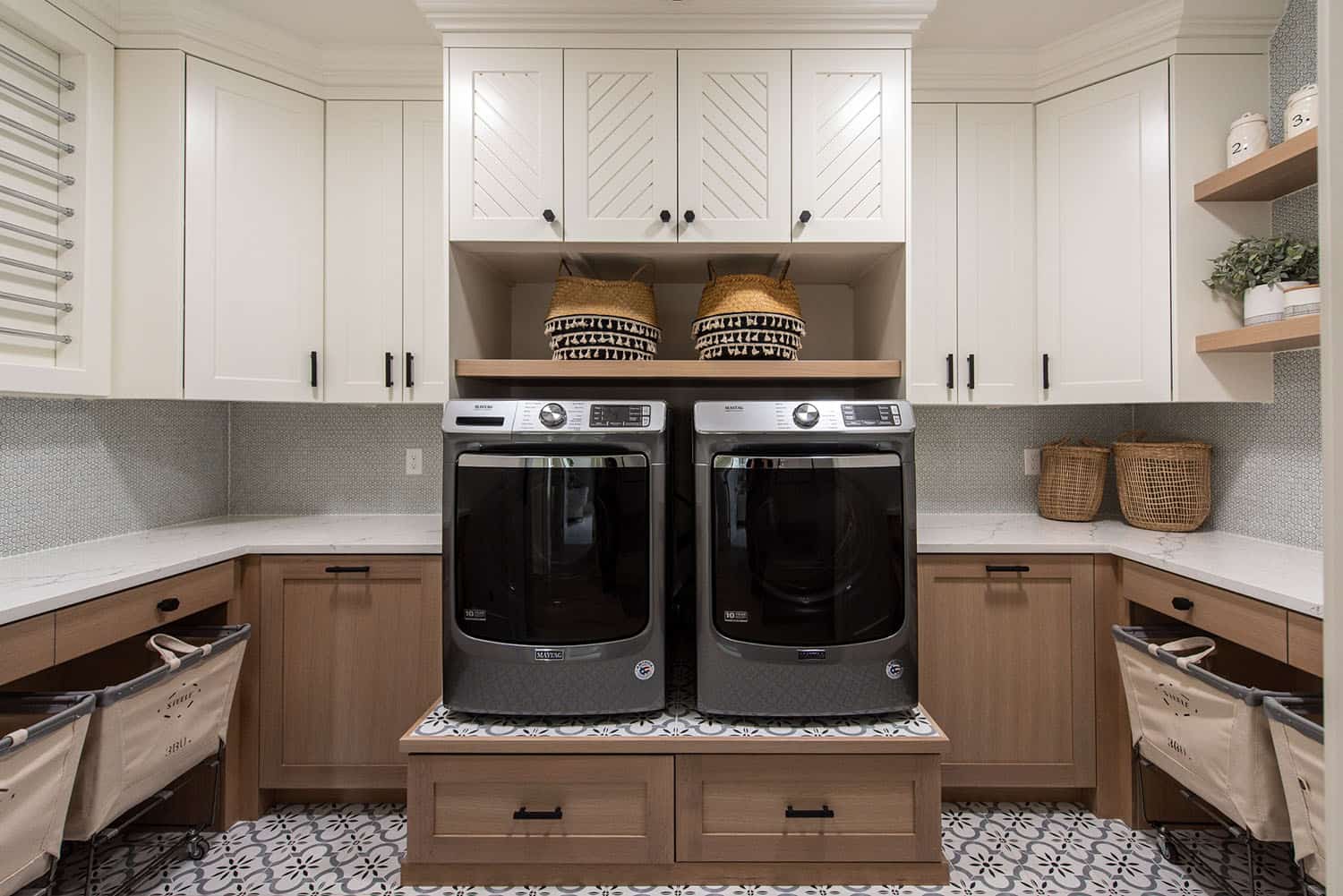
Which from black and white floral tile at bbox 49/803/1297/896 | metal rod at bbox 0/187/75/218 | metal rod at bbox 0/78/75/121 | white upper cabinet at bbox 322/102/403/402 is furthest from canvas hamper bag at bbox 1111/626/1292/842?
metal rod at bbox 0/78/75/121

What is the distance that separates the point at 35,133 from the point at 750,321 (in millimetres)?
2030

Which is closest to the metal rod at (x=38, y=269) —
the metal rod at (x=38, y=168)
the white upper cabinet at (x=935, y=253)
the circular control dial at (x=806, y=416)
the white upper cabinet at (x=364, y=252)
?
the metal rod at (x=38, y=168)

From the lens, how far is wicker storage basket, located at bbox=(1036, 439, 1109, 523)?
86.0 inches

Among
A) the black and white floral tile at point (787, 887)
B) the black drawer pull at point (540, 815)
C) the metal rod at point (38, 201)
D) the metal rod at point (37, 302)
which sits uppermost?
the metal rod at point (38, 201)

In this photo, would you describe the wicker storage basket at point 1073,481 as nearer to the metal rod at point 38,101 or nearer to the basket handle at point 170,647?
the basket handle at point 170,647

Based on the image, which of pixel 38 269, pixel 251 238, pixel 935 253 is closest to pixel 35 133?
pixel 38 269

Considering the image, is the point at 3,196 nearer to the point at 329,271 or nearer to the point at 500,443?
the point at 329,271

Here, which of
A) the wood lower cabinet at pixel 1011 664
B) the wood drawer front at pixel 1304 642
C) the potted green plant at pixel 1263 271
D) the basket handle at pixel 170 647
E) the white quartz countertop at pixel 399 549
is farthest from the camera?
the wood lower cabinet at pixel 1011 664

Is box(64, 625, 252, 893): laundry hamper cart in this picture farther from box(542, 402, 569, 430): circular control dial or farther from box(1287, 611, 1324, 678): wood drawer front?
box(1287, 611, 1324, 678): wood drawer front

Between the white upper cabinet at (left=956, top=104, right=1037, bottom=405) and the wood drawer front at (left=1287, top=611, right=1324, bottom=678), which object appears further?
the white upper cabinet at (left=956, top=104, right=1037, bottom=405)

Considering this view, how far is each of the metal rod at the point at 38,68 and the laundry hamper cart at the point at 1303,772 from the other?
342 centimetres

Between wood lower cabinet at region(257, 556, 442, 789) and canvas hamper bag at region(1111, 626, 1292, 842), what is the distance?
6.54ft

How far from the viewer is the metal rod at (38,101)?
160cm

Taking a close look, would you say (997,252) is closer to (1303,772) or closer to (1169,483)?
(1169,483)
